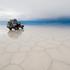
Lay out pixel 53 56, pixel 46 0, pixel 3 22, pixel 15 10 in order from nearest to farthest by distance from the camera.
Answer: pixel 53 56, pixel 46 0, pixel 15 10, pixel 3 22

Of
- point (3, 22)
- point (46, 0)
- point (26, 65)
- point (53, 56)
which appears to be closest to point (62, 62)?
point (53, 56)

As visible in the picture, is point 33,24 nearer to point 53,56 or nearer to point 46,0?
point 46,0

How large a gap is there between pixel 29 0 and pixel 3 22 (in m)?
2.29

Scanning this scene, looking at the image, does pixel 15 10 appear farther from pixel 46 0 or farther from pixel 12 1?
pixel 46 0

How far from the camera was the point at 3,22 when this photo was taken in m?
4.81

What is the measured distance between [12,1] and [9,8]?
590 millimetres

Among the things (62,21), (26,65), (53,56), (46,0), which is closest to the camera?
(26,65)

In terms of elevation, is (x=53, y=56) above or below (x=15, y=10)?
below

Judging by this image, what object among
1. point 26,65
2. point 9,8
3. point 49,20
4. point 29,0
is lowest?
point 26,65

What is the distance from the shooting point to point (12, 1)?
3092 millimetres

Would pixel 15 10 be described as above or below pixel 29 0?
below

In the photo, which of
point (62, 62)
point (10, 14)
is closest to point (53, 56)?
point (62, 62)

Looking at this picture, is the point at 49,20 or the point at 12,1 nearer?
the point at 12,1

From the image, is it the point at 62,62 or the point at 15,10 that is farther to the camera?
the point at 15,10
